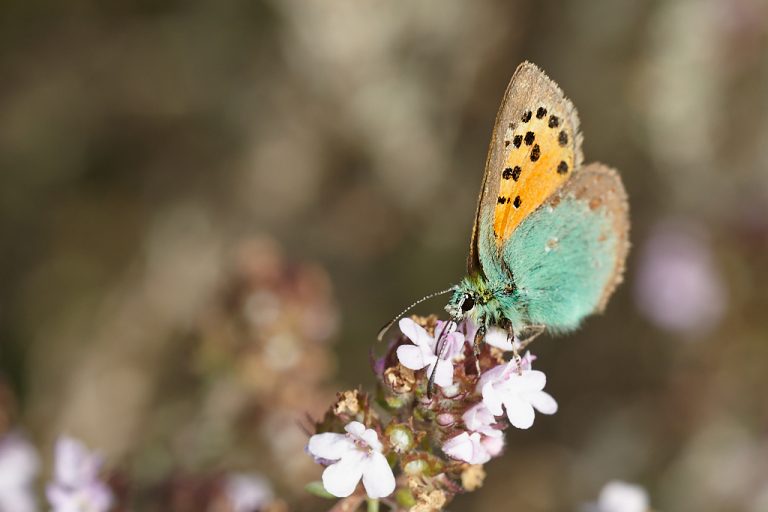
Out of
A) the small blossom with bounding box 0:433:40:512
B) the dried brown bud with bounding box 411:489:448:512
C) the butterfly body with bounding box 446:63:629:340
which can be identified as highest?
the small blossom with bounding box 0:433:40:512

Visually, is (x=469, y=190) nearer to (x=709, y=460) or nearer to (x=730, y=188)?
(x=730, y=188)

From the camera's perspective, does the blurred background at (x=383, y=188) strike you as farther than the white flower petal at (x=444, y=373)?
Yes

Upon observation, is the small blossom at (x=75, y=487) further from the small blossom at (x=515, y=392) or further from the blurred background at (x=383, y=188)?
the blurred background at (x=383, y=188)

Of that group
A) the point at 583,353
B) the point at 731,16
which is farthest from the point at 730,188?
the point at 583,353

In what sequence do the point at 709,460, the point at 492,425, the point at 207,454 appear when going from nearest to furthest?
the point at 492,425, the point at 207,454, the point at 709,460

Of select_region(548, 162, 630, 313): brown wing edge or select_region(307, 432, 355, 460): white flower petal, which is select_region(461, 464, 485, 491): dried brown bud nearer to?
select_region(307, 432, 355, 460): white flower petal

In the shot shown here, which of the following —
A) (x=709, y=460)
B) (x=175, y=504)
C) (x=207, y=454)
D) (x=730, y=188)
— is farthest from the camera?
(x=730, y=188)

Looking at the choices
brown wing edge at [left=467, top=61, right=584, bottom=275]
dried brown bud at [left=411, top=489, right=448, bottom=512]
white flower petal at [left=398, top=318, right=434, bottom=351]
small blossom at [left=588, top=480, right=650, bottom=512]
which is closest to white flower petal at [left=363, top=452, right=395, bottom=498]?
dried brown bud at [left=411, top=489, right=448, bottom=512]

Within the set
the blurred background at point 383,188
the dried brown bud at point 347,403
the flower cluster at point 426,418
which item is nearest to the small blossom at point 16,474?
the blurred background at point 383,188
